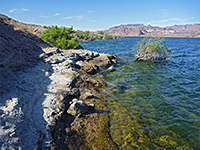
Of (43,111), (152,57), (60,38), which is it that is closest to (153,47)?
(152,57)

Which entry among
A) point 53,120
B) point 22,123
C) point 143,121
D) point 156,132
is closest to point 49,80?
point 53,120

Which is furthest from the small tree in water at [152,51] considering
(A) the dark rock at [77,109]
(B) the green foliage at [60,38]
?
(A) the dark rock at [77,109]

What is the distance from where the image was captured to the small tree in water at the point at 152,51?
24000 mm

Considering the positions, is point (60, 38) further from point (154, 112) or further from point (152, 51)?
point (154, 112)

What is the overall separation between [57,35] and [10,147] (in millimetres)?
26050

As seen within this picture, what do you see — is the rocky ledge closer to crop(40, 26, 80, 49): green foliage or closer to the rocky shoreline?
the rocky shoreline

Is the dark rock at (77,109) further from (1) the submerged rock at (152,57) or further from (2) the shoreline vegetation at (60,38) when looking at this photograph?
(1) the submerged rock at (152,57)

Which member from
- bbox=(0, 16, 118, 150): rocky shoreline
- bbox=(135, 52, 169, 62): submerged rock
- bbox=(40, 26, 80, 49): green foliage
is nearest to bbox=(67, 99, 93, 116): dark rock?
bbox=(0, 16, 118, 150): rocky shoreline

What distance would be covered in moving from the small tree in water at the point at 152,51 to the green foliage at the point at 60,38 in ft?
41.8

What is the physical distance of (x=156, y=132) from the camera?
7250 millimetres

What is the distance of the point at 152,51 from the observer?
24.5m

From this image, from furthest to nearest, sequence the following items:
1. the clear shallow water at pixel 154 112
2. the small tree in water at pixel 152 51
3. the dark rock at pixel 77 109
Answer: the small tree in water at pixel 152 51 → the dark rock at pixel 77 109 → the clear shallow water at pixel 154 112

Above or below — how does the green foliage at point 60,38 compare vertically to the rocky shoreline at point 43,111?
above

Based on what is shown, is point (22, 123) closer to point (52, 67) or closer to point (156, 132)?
point (156, 132)
